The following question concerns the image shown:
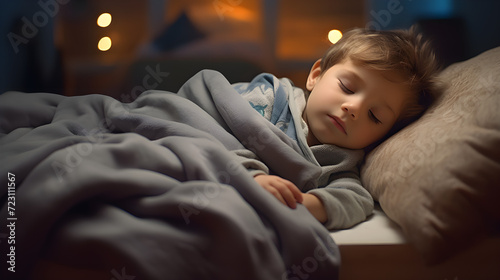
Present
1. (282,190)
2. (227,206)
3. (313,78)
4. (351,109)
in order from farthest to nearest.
→ 1. (313,78)
2. (351,109)
3. (282,190)
4. (227,206)

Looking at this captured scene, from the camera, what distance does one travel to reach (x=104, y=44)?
1.37 metres

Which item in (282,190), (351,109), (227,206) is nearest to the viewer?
(227,206)

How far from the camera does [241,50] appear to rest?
1399mm

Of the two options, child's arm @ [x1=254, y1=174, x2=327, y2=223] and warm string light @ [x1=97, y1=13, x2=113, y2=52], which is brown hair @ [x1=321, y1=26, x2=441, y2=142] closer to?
child's arm @ [x1=254, y1=174, x2=327, y2=223]

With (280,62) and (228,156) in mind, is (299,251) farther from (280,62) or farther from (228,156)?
(280,62)

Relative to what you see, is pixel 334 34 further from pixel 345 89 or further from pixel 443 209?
pixel 443 209

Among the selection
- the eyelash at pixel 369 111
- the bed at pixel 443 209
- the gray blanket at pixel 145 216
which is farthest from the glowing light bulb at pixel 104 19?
the bed at pixel 443 209

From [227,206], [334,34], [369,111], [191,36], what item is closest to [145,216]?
[227,206]

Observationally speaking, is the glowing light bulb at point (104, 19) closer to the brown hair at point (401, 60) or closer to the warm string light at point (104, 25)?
the warm string light at point (104, 25)

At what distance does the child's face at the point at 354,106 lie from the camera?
100 cm

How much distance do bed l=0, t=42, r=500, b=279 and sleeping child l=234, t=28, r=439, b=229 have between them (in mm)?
113

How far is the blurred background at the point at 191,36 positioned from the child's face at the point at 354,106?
41 cm

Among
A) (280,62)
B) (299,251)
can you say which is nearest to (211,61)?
(280,62)

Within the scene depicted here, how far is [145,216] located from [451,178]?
507 millimetres
